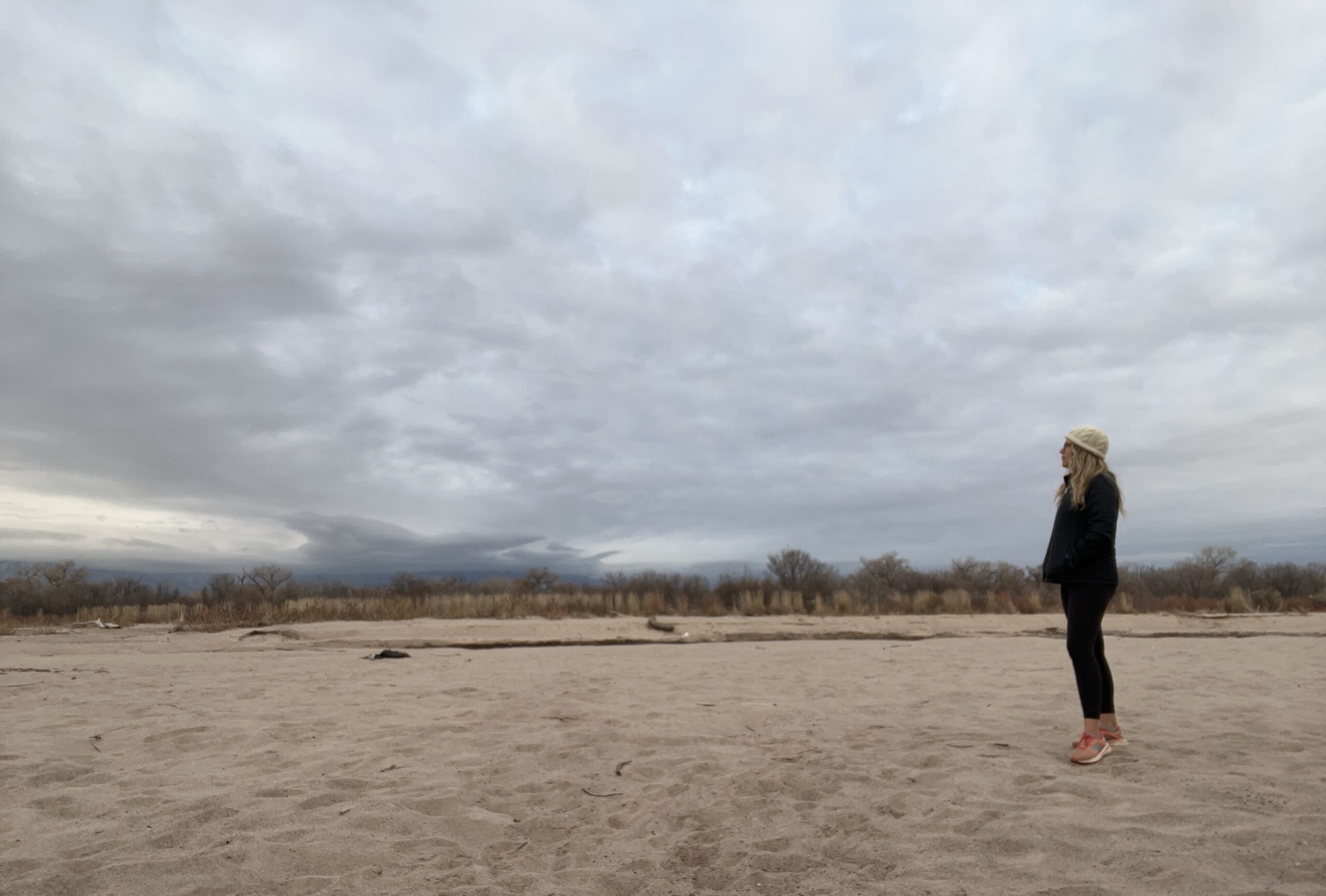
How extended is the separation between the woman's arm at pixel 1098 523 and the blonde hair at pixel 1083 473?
0.09 ft

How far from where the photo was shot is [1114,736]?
5.20 meters

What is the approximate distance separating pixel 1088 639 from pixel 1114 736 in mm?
883

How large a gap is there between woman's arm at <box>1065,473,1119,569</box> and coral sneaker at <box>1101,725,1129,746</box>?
4.31ft

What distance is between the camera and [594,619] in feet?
68.3

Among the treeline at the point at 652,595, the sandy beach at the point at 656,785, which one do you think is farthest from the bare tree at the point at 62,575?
the sandy beach at the point at 656,785

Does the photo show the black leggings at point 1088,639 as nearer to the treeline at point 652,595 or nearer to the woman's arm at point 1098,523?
the woman's arm at point 1098,523

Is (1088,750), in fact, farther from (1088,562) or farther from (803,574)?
(803,574)

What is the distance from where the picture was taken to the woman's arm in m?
4.79

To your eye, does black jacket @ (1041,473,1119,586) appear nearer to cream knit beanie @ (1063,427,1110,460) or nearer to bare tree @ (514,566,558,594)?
cream knit beanie @ (1063,427,1110,460)

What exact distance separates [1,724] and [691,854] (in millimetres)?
6481

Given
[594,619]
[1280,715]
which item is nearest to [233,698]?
[1280,715]

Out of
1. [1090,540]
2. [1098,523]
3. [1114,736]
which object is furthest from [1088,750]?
[1098,523]

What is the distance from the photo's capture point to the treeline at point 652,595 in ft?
75.6

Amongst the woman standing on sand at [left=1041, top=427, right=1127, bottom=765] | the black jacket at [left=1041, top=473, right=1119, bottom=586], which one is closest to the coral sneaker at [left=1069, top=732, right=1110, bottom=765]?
the woman standing on sand at [left=1041, top=427, right=1127, bottom=765]
